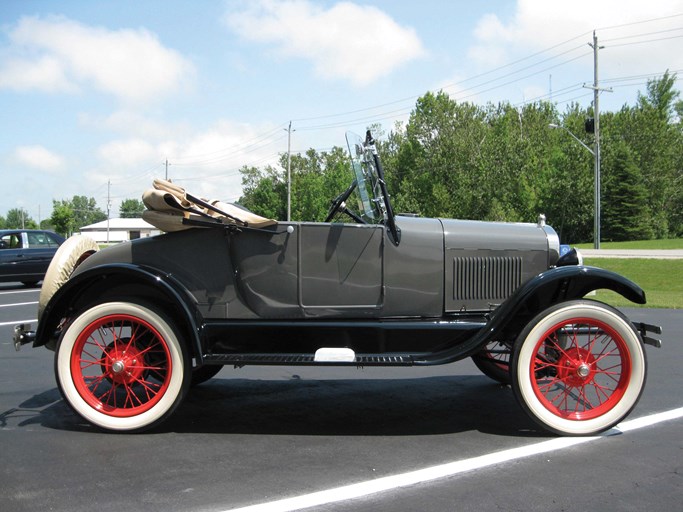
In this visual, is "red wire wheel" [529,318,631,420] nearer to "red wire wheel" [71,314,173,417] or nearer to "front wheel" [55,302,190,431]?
"front wheel" [55,302,190,431]

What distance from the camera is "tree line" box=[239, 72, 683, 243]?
4294cm

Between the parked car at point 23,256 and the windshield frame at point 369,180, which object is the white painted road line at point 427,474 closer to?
the windshield frame at point 369,180

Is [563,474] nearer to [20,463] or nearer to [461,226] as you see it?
[461,226]

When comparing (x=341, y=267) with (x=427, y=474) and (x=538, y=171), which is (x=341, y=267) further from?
(x=538, y=171)

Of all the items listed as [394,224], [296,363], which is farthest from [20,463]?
[394,224]

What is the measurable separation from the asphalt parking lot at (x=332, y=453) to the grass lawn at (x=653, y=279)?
764 centimetres

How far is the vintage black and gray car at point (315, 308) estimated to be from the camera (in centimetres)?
381

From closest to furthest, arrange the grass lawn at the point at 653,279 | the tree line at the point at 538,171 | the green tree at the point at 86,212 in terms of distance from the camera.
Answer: the grass lawn at the point at 653,279 → the tree line at the point at 538,171 → the green tree at the point at 86,212

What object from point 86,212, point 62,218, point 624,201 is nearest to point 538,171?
point 624,201

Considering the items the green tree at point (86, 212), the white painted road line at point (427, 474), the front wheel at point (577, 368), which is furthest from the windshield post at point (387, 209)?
the green tree at point (86, 212)

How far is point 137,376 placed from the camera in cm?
402

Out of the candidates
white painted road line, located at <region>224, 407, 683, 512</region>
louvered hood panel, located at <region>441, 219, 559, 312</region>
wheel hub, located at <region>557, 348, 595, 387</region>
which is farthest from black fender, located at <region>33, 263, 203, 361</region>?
wheel hub, located at <region>557, 348, 595, 387</region>

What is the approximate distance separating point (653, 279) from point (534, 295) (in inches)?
610

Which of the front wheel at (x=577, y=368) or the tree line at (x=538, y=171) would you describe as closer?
the front wheel at (x=577, y=368)
